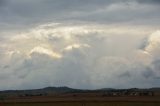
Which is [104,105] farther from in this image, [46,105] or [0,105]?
[0,105]

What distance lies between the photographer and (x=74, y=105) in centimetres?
8138

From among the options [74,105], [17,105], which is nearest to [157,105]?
[74,105]

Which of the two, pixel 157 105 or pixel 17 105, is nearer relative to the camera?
pixel 157 105

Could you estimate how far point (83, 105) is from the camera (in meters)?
80.4

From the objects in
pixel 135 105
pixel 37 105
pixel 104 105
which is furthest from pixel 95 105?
pixel 37 105

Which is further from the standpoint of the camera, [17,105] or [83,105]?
[17,105]

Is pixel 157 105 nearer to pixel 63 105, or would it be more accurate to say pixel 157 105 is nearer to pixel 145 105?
pixel 145 105

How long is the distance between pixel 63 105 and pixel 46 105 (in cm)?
580

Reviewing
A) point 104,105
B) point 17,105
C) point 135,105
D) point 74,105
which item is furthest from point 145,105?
point 17,105

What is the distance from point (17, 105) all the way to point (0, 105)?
25.2 ft

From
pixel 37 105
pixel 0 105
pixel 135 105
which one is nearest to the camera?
pixel 0 105

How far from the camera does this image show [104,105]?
83188 mm

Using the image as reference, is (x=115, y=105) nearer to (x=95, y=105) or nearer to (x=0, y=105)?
(x=95, y=105)

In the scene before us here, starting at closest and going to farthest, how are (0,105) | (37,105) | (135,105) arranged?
(0,105) → (135,105) → (37,105)
